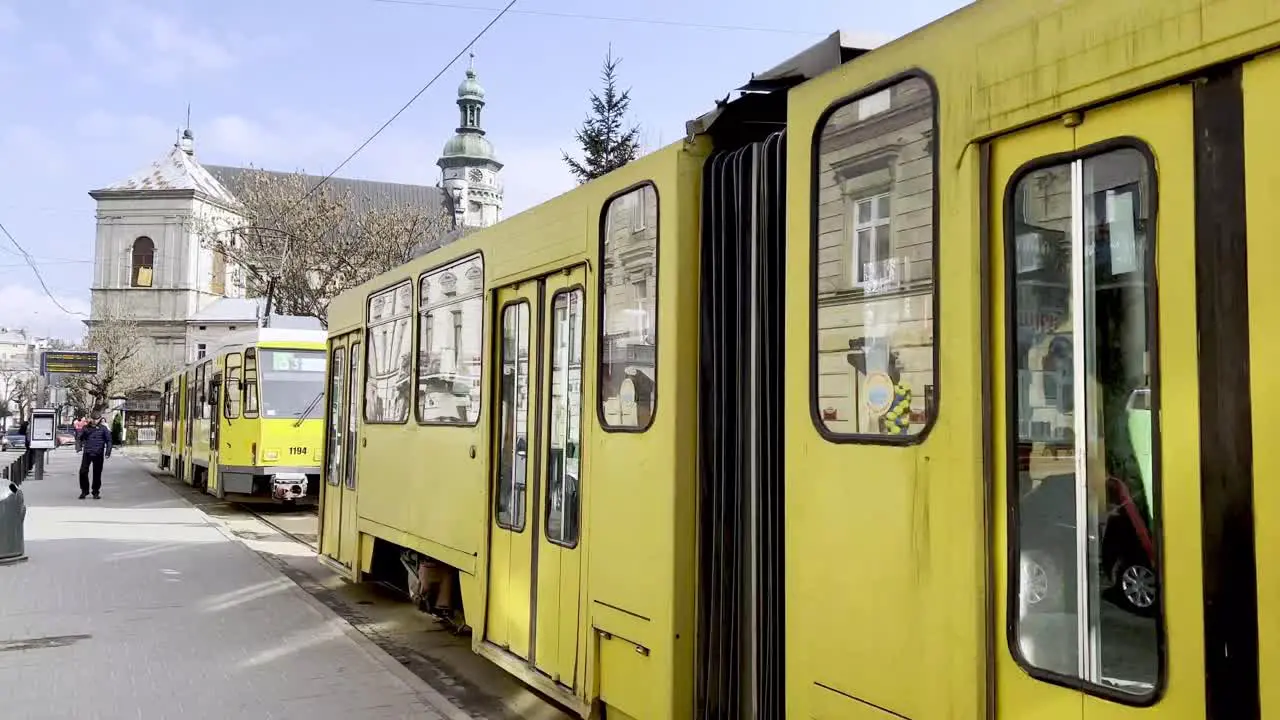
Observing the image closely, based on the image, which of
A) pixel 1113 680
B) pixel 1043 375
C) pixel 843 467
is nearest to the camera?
pixel 1113 680

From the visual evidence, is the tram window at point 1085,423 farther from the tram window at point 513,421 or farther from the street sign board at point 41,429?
the street sign board at point 41,429

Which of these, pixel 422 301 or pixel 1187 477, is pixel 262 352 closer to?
pixel 422 301

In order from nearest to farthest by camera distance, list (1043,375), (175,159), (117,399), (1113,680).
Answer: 1. (1113,680)
2. (1043,375)
3. (117,399)
4. (175,159)

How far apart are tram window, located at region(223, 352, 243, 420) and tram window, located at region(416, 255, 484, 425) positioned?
38.7 feet

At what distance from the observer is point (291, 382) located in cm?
1820

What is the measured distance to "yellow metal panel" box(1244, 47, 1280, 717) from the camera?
2.15 m

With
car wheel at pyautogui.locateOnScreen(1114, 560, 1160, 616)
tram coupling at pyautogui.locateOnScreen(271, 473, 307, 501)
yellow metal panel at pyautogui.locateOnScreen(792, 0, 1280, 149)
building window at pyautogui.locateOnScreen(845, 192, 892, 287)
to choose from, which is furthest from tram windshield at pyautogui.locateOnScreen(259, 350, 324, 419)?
car wheel at pyautogui.locateOnScreen(1114, 560, 1160, 616)

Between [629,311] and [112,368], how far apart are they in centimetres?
5880

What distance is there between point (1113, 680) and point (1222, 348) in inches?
31.5

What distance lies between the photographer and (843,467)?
3.38 metres

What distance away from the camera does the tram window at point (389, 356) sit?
8.16m

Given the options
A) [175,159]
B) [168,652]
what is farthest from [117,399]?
[168,652]

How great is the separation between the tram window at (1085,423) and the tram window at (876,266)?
34 centimetres

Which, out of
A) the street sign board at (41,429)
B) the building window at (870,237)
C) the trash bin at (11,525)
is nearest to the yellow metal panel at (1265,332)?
the building window at (870,237)
